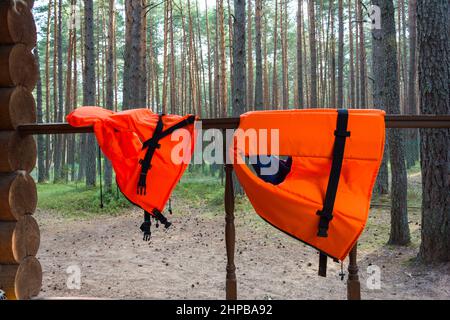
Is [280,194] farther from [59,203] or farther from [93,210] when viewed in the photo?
[59,203]

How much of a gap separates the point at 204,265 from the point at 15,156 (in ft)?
12.2

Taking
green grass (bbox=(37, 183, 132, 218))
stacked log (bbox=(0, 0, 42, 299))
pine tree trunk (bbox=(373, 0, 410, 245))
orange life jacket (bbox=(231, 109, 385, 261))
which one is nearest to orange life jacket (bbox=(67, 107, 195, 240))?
orange life jacket (bbox=(231, 109, 385, 261))

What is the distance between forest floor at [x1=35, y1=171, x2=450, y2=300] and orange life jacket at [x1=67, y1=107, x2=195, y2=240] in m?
2.64

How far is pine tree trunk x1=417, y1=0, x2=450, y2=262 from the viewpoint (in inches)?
205

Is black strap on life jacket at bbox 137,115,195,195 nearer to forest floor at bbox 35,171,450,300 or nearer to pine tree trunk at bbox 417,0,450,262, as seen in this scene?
forest floor at bbox 35,171,450,300

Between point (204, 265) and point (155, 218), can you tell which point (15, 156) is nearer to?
point (155, 218)

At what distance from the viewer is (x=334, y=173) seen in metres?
2.30

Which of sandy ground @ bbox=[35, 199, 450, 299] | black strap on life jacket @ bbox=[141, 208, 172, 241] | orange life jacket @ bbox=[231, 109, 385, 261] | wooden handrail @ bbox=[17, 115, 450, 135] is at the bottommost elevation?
sandy ground @ bbox=[35, 199, 450, 299]

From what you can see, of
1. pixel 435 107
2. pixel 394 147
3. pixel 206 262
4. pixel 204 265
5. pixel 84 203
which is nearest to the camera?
pixel 435 107

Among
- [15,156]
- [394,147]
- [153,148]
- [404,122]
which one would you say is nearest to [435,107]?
[394,147]

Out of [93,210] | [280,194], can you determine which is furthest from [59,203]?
[280,194]

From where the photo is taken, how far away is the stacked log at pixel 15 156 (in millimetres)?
3264

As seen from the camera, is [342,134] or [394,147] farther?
[394,147]

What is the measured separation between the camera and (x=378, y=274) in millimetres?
5762
